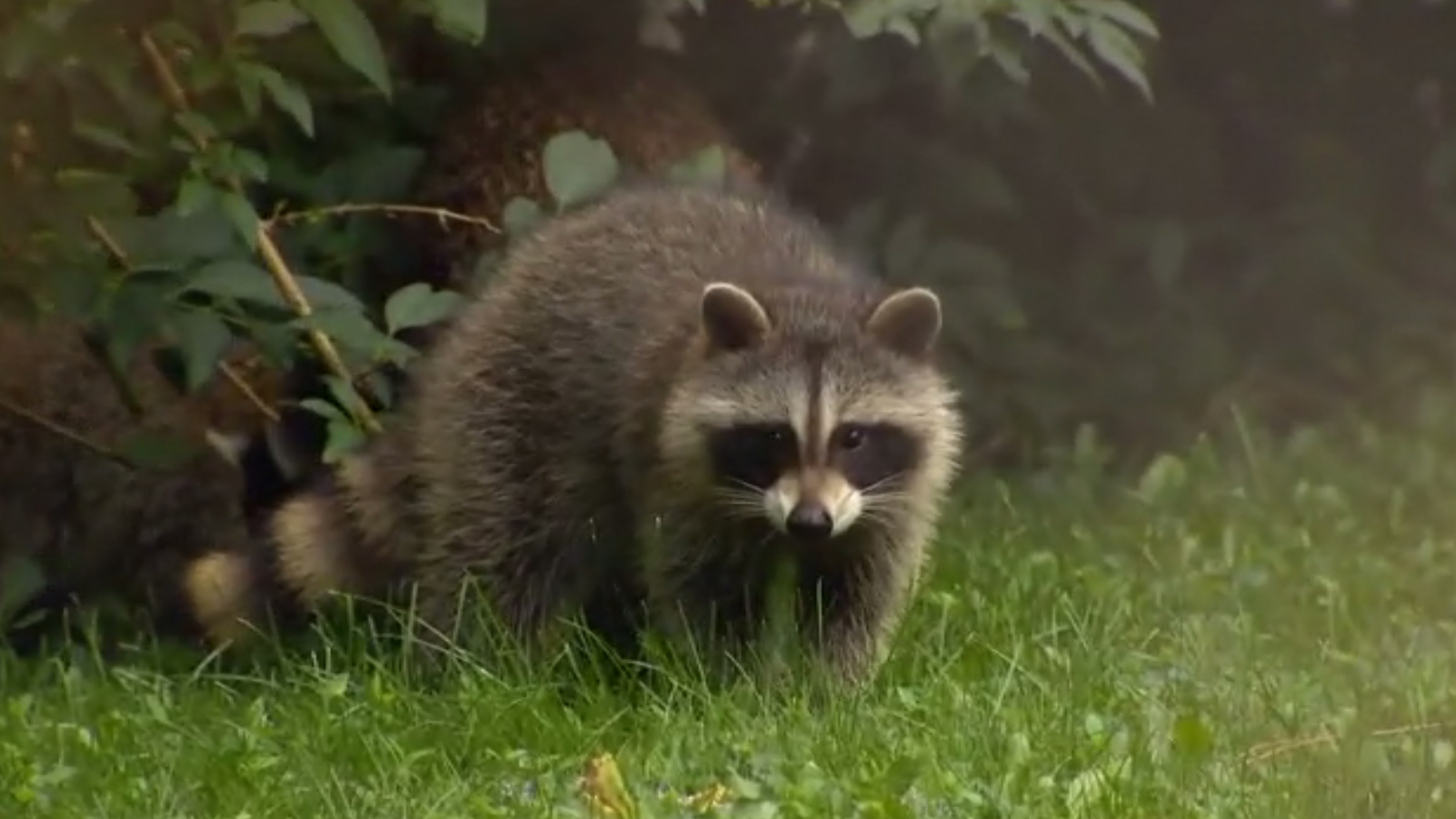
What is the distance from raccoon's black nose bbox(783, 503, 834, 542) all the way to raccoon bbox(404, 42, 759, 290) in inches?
58.6

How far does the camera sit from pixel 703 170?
5.80 meters

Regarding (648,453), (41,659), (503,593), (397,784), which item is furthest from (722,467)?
(41,659)

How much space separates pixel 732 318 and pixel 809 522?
16.1 inches

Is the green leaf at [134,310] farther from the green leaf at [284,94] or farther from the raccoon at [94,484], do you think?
the raccoon at [94,484]

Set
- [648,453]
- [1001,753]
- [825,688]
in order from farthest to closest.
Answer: [648,453] < [825,688] < [1001,753]

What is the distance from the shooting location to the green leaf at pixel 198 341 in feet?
16.1

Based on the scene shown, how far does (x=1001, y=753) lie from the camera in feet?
13.4

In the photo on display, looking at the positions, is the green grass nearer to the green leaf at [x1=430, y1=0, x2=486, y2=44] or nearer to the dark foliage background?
the dark foliage background

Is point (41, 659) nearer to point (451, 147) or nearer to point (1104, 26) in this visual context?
point (451, 147)

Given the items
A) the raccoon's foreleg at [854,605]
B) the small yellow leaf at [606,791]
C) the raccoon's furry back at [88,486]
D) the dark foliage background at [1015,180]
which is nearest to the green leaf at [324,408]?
the dark foliage background at [1015,180]

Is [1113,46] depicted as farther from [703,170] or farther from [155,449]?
[155,449]

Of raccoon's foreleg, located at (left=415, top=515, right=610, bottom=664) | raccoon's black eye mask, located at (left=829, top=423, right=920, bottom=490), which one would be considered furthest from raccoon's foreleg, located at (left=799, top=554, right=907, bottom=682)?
raccoon's foreleg, located at (left=415, top=515, right=610, bottom=664)

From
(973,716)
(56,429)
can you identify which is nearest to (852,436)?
(973,716)

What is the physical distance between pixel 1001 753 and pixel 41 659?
2.02m
